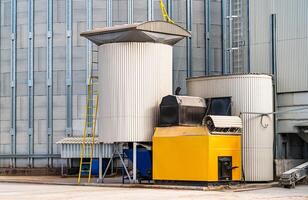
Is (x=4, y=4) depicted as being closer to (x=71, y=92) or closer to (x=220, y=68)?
(x=71, y=92)

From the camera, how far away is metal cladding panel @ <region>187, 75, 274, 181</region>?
129ft

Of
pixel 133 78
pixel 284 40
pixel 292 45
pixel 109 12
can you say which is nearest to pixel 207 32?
pixel 109 12

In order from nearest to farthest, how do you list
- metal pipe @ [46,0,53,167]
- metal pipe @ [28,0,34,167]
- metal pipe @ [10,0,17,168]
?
metal pipe @ [46,0,53,167] → metal pipe @ [28,0,34,167] → metal pipe @ [10,0,17,168]

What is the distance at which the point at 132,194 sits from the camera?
3188 cm

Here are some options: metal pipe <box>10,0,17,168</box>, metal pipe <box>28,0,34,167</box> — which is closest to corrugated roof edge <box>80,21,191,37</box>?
metal pipe <box>28,0,34,167</box>

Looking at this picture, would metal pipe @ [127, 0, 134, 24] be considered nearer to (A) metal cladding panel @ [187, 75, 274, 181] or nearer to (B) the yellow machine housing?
(A) metal cladding panel @ [187, 75, 274, 181]

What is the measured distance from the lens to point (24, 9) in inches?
2117

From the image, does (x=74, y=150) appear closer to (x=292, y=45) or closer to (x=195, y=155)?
(x=195, y=155)

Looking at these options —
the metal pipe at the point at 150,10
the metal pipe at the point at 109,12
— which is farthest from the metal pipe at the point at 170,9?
the metal pipe at the point at 109,12

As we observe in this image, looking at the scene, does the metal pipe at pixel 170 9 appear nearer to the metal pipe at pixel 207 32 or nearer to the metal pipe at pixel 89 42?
the metal pipe at pixel 207 32

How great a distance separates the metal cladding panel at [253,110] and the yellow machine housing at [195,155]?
4.31ft

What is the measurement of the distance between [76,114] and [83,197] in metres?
21.7

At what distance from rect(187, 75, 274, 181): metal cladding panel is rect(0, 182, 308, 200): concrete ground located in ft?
9.27

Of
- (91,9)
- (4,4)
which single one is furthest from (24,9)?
(91,9)
